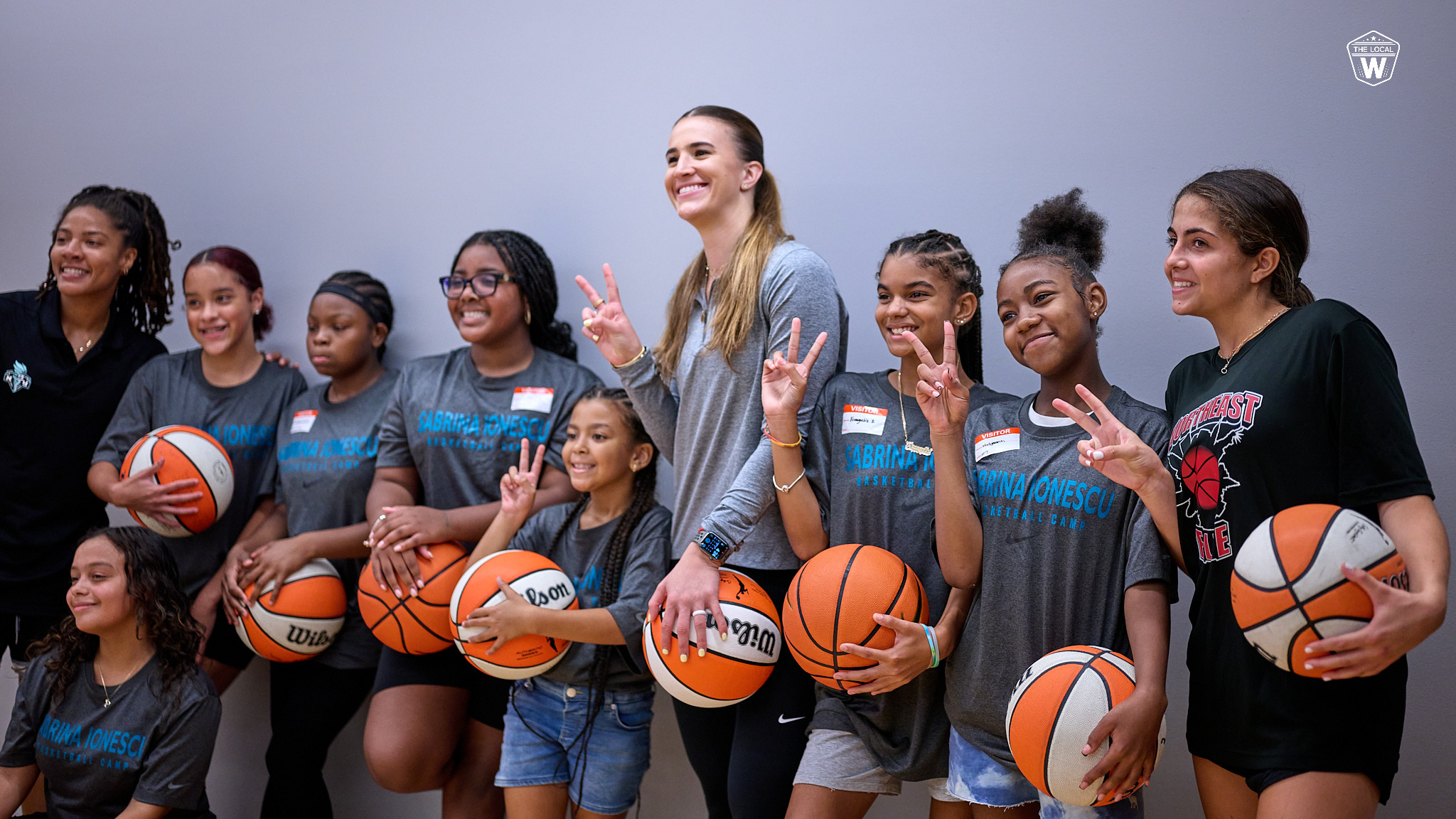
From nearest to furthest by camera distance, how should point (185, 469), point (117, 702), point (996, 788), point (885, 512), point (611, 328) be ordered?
point (996, 788), point (885, 512), point (611, 328), point (117, 702), point (185, 469)

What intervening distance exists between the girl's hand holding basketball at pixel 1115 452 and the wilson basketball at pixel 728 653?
0.80 m

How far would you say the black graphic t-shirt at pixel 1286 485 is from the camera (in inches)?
67.0

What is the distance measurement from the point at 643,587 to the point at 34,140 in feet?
12.7

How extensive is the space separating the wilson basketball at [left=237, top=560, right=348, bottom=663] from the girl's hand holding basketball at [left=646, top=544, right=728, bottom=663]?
134cm

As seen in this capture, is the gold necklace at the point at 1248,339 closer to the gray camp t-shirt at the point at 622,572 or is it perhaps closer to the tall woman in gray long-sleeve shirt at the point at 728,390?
the tall woman in gray long-sleeve shirt at the point at 728,390

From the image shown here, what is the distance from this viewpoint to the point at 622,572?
2709 mm

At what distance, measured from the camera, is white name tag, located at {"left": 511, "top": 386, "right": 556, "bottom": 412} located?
306cm

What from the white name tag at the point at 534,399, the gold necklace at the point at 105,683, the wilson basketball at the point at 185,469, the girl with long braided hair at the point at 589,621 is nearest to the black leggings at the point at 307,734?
the gold necklace at the point at 105,683

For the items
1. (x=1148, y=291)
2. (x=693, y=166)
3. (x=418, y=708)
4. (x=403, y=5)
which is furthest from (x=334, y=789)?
(x=1148, y=291)

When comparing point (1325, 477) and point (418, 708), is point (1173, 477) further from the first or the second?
point (418, 708)

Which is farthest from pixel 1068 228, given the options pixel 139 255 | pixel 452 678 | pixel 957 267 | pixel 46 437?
pixel 46 437

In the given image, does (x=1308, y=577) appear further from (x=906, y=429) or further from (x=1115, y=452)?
(x=906, y=429)

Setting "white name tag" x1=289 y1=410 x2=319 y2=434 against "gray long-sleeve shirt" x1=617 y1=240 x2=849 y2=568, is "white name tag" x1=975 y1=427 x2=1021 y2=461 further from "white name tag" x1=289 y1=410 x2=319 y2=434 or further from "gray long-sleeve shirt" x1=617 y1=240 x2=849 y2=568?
"white name tag" x1=289 y1=410 x2=319 y2=434

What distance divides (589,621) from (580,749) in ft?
1.27
